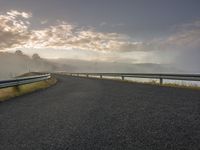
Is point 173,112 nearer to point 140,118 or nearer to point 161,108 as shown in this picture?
point 161,108

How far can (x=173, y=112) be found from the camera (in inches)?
287

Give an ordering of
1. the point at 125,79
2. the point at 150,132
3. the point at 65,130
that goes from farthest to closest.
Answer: the point at 125,79, the point at 65,130, the point at 150,132

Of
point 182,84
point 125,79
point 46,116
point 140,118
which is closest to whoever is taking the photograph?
point 140,118

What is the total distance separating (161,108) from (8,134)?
4758mm

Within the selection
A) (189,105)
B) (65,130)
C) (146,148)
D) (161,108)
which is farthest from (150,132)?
(189,105)

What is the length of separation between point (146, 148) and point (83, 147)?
3.56 ft

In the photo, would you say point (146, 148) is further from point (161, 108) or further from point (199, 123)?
point (161, 108)

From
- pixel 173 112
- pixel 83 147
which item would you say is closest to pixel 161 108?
pixel 173 112

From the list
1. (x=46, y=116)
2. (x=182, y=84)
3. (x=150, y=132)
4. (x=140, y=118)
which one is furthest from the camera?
(x=182, y=84)

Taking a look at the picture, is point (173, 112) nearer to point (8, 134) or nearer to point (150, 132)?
point (150, 132)

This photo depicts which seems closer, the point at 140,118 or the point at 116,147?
the point at 116,147

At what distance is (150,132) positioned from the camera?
5184 mm

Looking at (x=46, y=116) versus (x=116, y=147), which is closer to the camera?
(x=116, y=147)

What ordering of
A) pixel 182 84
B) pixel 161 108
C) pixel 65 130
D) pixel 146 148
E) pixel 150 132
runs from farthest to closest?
pixel 182 84 < pixel 161 108 < pixel 65 130 < pixel 150 132 < pixel 146 148
